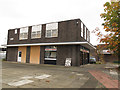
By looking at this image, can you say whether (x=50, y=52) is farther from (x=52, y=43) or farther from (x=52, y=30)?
(x=52, y=30)

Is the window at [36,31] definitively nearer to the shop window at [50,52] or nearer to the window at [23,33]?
the window at [23,33]

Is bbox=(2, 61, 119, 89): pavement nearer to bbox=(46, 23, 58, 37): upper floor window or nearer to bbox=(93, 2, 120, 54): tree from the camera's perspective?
bbox=(93, 2, 120, 54): tree

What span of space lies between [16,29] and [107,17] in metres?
20.9

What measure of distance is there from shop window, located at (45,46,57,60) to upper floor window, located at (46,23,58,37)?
7.95ft

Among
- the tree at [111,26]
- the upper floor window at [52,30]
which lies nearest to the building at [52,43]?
the upper floor window at [52,30]

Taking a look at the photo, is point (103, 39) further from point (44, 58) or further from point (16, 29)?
point (16, 29)

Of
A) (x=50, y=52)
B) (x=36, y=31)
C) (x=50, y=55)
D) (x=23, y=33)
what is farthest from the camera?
(x=23, y=33)

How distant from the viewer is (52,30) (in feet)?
63.9

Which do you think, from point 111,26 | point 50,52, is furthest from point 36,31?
point 111,26

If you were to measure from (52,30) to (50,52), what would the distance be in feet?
13.7

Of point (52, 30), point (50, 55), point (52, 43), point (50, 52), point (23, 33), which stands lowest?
point (50, 55)

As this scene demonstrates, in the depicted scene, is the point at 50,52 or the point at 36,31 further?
the point at 36,31

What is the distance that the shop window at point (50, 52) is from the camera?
61.6ft

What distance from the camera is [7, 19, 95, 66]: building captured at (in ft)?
56.0
